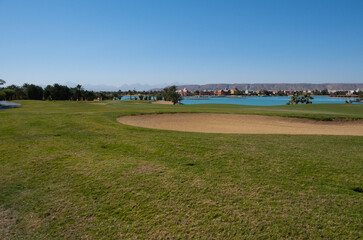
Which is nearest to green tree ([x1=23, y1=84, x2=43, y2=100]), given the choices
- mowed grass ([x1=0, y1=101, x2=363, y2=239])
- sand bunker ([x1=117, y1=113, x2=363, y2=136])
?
sand bunker ([x1=117, y1=113, x2=363, y2=136])

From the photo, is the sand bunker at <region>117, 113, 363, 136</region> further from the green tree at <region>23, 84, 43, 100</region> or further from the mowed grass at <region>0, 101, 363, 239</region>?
the green tree at <region>23, 84, 43, 100</region>

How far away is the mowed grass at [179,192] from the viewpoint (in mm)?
3400

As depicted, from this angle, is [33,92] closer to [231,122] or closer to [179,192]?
[231,122]

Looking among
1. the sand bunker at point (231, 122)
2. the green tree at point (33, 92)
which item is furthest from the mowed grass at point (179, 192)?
the green tree at point (33, 92)

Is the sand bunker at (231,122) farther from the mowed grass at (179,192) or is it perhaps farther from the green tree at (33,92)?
the green tree at (33,92)

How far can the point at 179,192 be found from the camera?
4.36 m

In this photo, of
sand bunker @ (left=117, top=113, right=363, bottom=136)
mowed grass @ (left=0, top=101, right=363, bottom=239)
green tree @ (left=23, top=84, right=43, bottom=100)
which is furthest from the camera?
green tree @ (left=23, top=84, right=43, bottom=100)

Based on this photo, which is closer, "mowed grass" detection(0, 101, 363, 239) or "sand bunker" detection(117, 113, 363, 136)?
"mowed grass" detection(0, 101, 363, 239)

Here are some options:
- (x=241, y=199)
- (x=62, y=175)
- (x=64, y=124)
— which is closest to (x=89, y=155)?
(x=62, y=175)

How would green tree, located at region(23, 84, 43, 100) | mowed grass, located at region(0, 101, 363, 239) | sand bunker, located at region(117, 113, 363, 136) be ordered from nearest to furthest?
1. mowed grass, located at region(0, 101, 363, 239)
2. sand bunker, located at region(117, 113, 363, 136)
3. green tree, located at region(23, 84, 43, 100)

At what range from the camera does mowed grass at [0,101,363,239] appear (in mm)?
3400

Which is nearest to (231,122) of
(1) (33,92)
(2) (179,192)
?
(2) (179,192)

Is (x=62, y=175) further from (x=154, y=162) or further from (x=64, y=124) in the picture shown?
(x=64, y=124)

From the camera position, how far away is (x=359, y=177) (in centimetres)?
518
